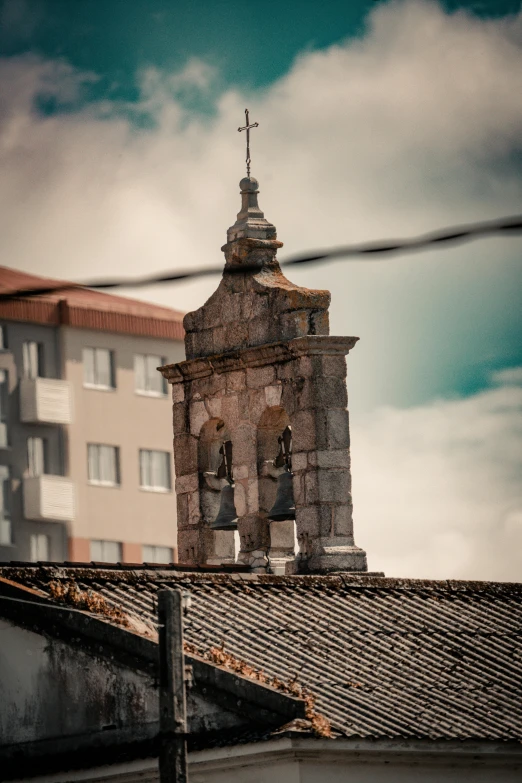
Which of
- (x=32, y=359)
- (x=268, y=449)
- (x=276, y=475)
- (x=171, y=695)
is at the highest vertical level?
(x=32, y=359)

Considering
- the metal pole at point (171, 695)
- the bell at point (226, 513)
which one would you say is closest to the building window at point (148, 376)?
the bell at point (226, 513)

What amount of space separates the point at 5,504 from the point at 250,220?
32667 millimetres

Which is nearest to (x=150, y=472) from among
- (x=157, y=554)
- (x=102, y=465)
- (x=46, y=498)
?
(x=102, y=465)

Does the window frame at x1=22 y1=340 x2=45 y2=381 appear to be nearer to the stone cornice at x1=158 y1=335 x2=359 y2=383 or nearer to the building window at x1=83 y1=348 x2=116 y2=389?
the building window at x1=83 y1=348 x2=116 y2=389

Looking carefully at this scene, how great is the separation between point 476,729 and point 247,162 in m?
9.14

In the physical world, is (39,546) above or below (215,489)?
above

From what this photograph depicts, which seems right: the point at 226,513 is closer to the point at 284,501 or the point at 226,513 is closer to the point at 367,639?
the point at 284,501

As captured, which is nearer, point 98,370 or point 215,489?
point 215,489

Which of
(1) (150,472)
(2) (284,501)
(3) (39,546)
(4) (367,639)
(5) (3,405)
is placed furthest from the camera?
(1) (150,472)

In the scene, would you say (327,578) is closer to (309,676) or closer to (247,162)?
(309,676)

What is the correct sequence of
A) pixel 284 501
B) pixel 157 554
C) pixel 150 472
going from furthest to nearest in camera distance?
pixel 150 472, pixel 157 554, pixel 284 501

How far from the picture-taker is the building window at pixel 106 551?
211 feet

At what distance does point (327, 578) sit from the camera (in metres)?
28.8

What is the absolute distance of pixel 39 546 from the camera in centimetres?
6375
